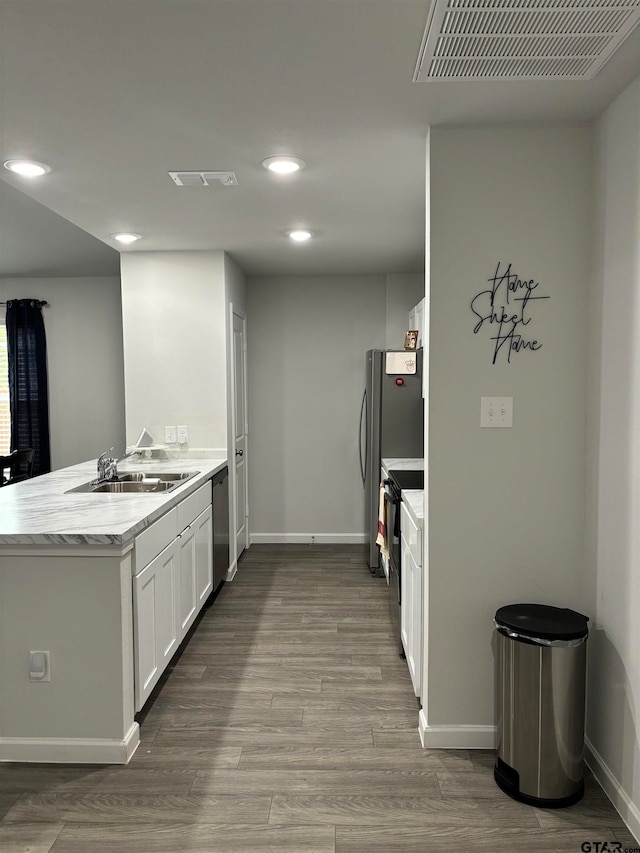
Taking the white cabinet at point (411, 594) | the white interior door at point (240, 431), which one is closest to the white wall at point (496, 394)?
the white cabinet at point (411, 594)

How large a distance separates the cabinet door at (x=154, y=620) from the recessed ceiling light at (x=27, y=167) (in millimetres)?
1766

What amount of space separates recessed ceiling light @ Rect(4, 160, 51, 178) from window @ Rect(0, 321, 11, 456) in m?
4.14

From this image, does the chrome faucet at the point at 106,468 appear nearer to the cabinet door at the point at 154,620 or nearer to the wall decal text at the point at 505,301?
the cabinet door at the point at 154,620

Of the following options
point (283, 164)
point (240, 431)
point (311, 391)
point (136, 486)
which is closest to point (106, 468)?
point (136, 486)

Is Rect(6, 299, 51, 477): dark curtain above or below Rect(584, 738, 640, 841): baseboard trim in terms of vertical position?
above

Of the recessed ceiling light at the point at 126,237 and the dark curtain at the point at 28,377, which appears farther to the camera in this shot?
the dark curtain at the point at 28,377

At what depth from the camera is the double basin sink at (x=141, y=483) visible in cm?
373

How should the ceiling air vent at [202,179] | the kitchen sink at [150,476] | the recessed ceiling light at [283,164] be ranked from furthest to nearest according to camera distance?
the kitchen sink at [150,476], the ceiling air vent at [202,179], the recessed ceiling light at [283,164]

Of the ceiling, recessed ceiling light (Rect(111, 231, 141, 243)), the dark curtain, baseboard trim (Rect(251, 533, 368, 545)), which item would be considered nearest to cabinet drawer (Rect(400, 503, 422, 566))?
the ceiling

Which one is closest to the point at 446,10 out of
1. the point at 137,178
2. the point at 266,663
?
the point at 137,178

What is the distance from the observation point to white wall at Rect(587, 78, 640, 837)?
6.80ft

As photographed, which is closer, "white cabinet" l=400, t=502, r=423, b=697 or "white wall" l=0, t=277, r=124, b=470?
"white cabinet" l=400, t=502, r=423, b=697

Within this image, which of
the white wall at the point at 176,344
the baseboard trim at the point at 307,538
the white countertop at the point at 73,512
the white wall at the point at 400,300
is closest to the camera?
the white countertop at the point at 73,512

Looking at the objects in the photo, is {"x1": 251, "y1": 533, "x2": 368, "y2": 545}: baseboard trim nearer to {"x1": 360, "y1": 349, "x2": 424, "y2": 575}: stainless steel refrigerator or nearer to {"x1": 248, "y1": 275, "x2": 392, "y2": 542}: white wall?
{"x1": 248, "y1": 275, "x2": 392, "y2": 542}: white wall
